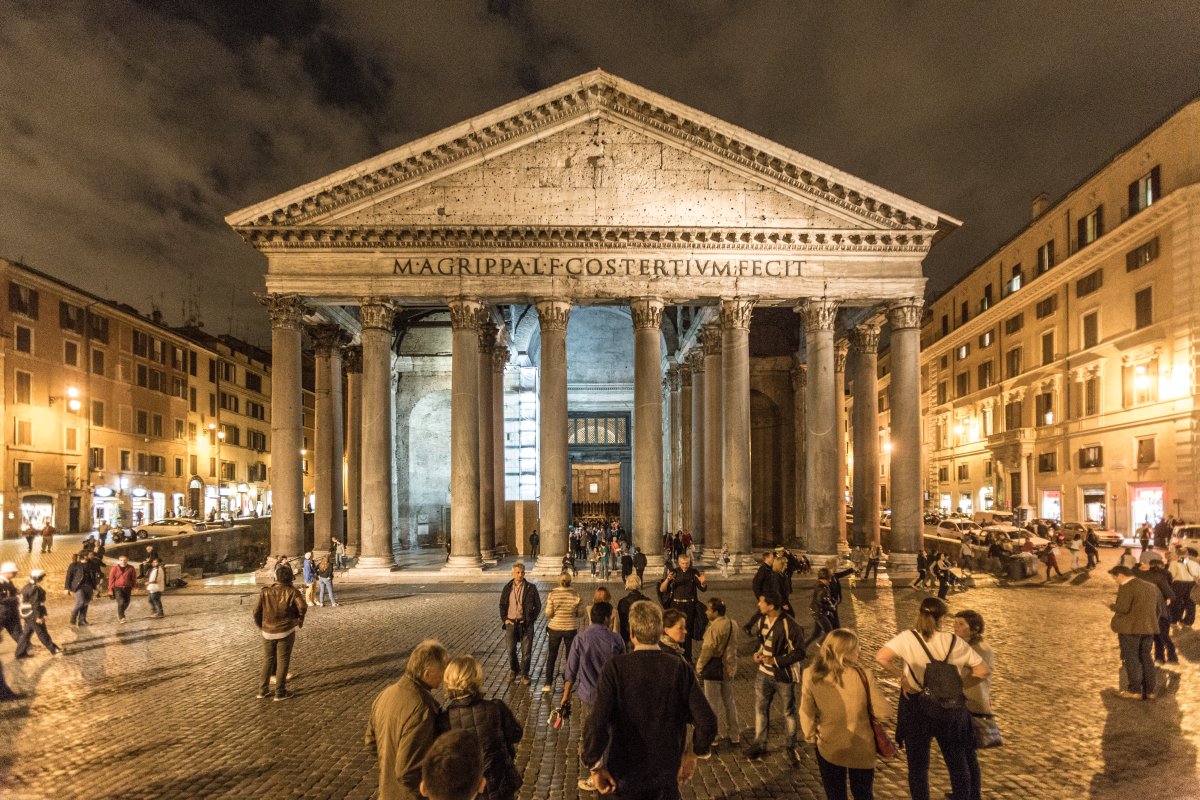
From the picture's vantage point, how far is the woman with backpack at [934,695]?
482 cm

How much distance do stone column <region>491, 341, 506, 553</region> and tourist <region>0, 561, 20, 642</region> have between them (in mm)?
14766

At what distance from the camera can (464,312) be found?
20.9 meters

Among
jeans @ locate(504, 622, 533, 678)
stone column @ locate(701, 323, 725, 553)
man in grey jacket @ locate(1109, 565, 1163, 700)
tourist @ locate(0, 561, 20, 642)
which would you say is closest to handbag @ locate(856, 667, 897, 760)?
jeans @ locate(504, 622, 533, 678)

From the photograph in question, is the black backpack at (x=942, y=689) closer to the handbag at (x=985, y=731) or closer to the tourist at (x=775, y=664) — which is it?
the handbag at (x=985, y=731)

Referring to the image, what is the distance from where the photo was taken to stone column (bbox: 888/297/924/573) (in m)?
21.0

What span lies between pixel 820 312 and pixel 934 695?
57.1 feet

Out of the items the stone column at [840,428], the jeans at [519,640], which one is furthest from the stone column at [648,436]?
the jeans at [519,640]

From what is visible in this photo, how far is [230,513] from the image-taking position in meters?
52.8

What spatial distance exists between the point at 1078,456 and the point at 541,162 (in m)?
29.7

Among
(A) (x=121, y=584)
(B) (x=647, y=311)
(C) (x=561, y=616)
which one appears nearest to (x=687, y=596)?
(C) (x=561, y=616)

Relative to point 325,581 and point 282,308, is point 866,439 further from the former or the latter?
point 282,308

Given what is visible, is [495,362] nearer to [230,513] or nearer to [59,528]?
[59,528]

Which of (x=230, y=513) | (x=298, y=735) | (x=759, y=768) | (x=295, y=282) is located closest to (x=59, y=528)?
(x=230, y=513)

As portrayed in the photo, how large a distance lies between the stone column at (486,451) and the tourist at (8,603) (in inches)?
558
